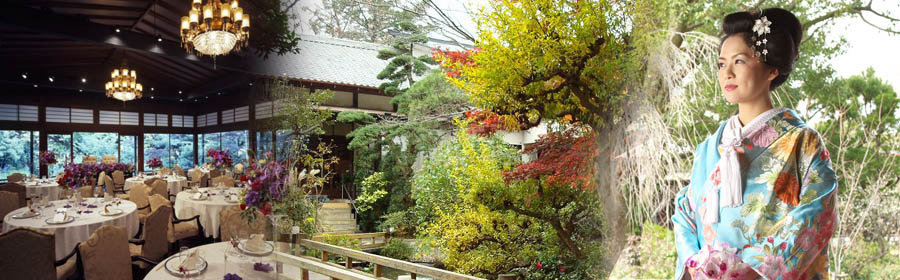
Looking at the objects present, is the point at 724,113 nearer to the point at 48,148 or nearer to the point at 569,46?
the point at 569,46

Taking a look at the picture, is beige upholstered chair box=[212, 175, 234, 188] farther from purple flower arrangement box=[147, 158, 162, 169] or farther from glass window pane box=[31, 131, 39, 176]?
glass window pane box=[31, 131, 39, 176]

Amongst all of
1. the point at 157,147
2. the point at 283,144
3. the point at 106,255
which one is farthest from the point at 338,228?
the point at 106,255

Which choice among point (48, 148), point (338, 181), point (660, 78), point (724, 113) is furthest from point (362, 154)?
point (724, 113)

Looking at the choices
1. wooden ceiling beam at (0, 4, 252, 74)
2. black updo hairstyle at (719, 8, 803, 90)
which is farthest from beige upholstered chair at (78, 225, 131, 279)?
black updo hairstyle at (719, 8, 803, 90)

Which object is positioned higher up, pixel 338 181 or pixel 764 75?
pixel 764 75

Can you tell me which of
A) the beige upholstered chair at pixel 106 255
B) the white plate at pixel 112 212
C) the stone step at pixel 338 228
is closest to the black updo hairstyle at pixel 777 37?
the stone step at pixel 338 228

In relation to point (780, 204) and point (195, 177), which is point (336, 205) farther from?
point (780, 204)

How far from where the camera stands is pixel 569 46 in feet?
10.7

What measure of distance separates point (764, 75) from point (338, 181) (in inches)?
84.6

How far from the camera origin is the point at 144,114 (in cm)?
152

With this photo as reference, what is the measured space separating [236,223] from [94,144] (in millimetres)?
611

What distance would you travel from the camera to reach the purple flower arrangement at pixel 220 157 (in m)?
1.62

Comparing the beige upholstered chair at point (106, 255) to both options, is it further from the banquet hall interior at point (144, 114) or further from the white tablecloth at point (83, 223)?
the banquet hall interior at point (144, 114)

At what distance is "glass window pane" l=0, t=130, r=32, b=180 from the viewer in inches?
54.5
